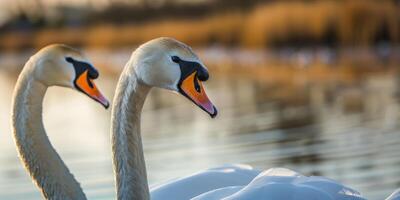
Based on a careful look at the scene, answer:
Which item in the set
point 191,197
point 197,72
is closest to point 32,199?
point 191,197

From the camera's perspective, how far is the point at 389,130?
39.0ft

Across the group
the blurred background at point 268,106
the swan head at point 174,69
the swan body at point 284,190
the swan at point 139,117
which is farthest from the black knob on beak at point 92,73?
the blurred background at point 268,106

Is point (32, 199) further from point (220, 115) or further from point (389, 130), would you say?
point (220, 115)

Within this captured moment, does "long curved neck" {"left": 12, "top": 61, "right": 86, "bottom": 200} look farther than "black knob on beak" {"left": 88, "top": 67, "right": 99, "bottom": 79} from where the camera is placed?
Yes

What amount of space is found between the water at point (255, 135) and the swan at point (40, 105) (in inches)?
132

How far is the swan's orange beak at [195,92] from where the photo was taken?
4.77 meters

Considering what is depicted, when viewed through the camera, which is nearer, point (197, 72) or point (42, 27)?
point (197, 72)

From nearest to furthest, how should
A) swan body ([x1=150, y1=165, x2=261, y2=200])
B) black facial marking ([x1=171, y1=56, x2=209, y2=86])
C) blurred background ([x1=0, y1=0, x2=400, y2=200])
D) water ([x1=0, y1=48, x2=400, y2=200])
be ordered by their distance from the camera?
black facial marking ([x1=171, y1=56, x2=209, y2=86])
swan body ([x1=150, y1=165, x2=261, y2=200])
water ([x1=0, y1=48, x2=400, y2=200])
blurred background ([x1=0, y1=0, x2=400, y2=200])

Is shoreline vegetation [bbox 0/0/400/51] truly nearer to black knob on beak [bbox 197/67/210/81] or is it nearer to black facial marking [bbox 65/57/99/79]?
black facial marking [bbox 65/57/99/79]

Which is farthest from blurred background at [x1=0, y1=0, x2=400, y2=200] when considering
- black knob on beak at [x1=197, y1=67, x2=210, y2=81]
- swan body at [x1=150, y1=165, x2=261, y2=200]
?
black knob on beak at [x1=197, y1=67, x2=210, y2=81]

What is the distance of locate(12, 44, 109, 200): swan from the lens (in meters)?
5.21

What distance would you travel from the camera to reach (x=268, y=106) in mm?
15578

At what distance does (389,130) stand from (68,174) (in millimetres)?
7017

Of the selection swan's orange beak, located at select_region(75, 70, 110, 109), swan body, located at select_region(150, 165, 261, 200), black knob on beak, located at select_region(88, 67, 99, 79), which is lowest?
swan body, located at select_region(150, 165, 261, 200)
